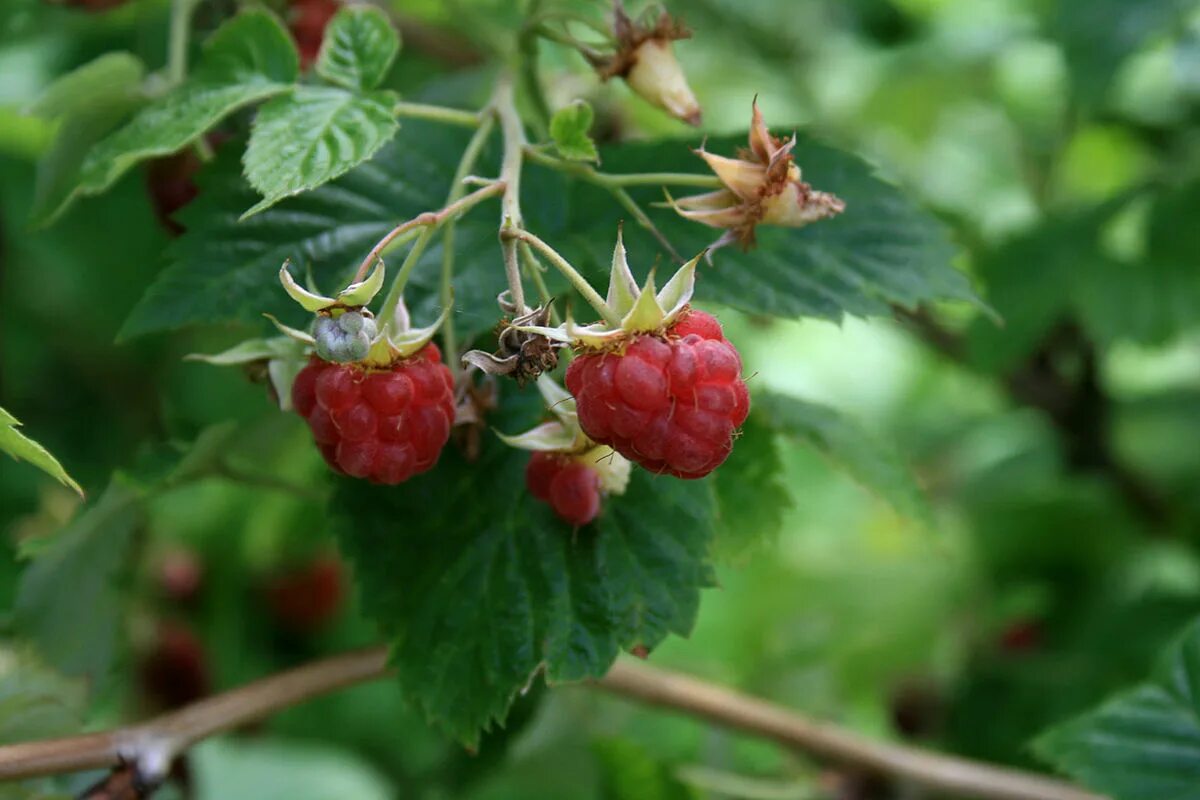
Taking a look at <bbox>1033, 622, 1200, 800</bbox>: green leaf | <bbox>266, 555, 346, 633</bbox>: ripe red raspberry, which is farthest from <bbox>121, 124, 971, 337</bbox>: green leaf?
<bbox>266, 555, 346, 633</bbox>: ripe red raspberry

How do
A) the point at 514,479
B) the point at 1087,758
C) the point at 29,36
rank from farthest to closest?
1. the point at 29,36
2. the point at 1087,758
3. the point at 514,479

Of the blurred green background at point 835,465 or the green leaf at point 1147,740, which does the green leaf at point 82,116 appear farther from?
the green leaf at point 1147,740

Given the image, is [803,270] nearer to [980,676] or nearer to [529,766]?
[529,766]

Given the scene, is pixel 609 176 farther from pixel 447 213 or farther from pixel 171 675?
pixel 171 675

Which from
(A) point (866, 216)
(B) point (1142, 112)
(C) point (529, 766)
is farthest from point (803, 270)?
(B) point (1142, 112)

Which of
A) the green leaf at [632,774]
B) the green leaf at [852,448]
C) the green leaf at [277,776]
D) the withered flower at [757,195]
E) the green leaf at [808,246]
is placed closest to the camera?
the withered flower at [757,195]

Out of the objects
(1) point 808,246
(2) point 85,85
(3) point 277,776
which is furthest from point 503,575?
(3) point 277,776

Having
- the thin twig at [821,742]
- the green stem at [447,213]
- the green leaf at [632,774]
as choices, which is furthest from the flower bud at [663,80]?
the green leaf at [632,774]
